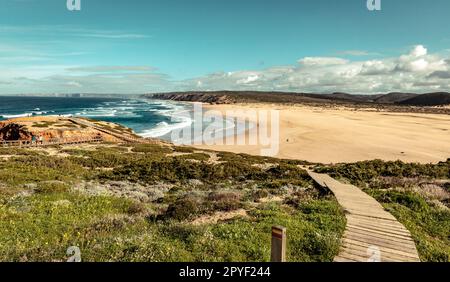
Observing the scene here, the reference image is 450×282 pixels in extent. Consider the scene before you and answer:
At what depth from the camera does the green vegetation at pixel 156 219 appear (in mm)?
7715

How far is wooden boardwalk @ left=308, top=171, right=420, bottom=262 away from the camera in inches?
305

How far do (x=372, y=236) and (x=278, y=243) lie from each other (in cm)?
443

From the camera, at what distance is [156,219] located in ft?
35.4

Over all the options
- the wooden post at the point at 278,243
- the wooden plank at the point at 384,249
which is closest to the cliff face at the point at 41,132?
the wooden plank at the point at 384,249

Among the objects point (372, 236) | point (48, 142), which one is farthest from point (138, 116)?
point (372, 236)

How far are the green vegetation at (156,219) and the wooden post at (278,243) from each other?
1662 millimetres

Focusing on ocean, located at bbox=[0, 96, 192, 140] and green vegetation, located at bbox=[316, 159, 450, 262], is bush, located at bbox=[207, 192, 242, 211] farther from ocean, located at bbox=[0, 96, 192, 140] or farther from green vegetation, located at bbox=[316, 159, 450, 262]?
ocean, located at bbox=[0, 96, 192, 140]

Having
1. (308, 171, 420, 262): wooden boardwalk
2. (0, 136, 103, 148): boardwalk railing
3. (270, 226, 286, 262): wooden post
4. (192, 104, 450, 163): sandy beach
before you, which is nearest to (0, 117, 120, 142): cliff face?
(0, 136, 103, 148): boardwalk railing

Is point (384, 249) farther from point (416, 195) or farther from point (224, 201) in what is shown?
point (416, 195)

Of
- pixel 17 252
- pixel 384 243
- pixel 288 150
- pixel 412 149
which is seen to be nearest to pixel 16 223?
pixel 17 252

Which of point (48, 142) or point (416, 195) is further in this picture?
point (48, 142)

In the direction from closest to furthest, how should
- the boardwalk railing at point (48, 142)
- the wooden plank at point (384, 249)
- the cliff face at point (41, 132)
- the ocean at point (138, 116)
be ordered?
1. the wooden plank at point (384, 249)
2. the boardwalk railing at point (48, 142)
3. the cliff face at point (41, 132)
4. the ocean at point (138, 116)


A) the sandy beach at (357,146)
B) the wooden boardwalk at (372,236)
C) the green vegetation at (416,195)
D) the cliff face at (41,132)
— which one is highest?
the cliff face at (41,132)

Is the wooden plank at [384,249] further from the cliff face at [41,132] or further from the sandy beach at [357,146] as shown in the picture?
the cliff face at [41,132]
